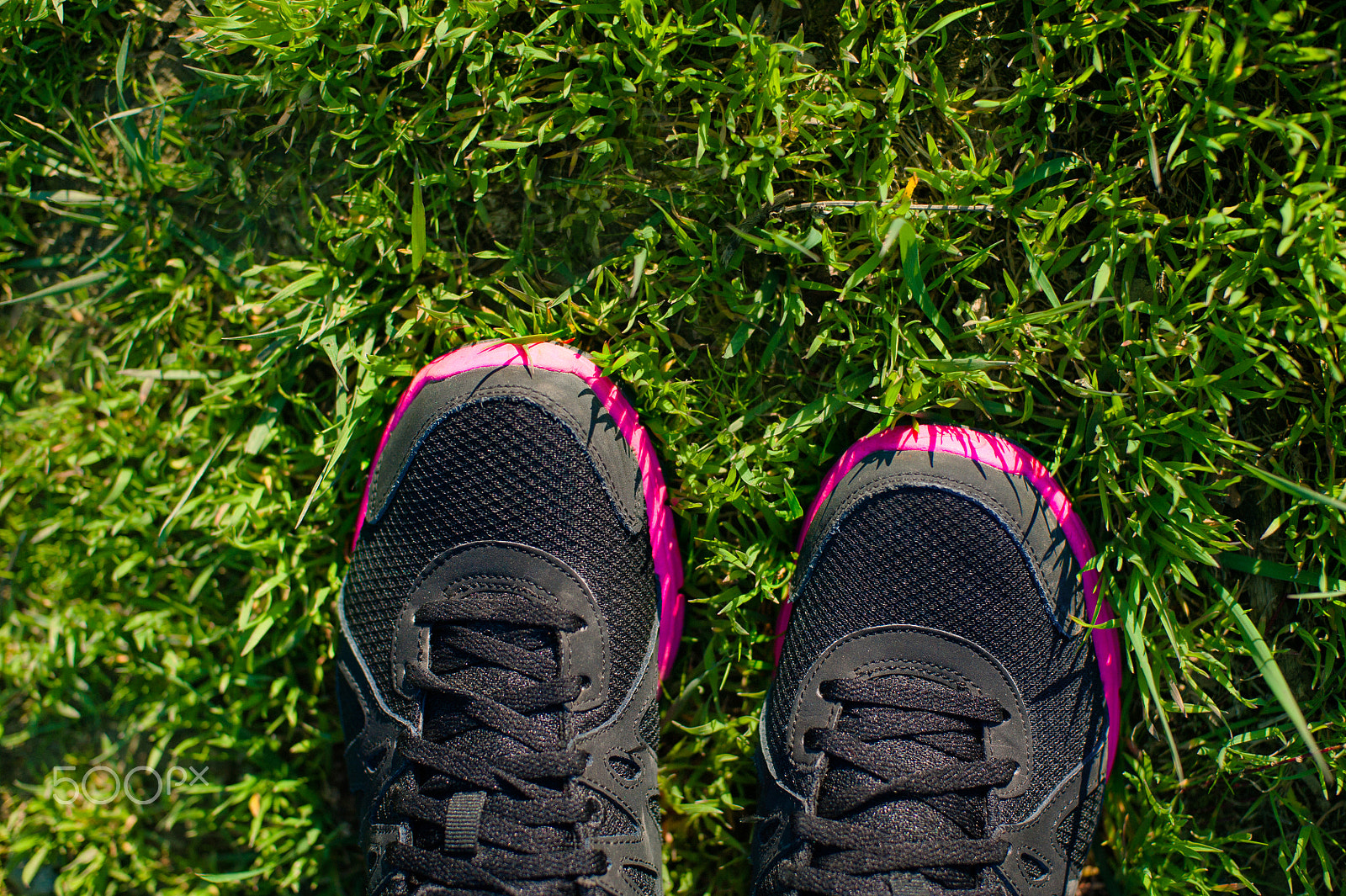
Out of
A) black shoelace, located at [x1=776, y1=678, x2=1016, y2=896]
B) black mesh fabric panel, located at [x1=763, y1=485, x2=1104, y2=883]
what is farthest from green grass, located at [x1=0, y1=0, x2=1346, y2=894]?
black shoelace, located at [x1=776, y1=678, x2=1016, y2=896]

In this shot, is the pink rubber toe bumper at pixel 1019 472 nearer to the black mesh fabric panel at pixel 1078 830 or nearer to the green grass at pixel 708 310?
the green grass at pixel 708 310

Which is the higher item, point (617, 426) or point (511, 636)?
point (617, 426)

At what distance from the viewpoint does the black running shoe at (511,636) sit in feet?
5.47

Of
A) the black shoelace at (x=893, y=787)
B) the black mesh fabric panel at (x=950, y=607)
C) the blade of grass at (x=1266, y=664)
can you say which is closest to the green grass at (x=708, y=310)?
the blade of grass at (x=1266, y=664)

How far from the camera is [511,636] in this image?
1.70m

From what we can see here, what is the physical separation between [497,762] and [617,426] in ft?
2.56

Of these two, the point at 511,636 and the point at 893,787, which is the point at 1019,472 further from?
the point at 511,636

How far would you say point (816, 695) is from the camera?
5.53 ft

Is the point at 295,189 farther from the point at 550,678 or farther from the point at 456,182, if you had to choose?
the point at 550,678

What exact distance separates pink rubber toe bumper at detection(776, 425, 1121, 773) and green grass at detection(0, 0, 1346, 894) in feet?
0.15

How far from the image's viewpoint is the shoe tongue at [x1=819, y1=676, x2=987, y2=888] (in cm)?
164

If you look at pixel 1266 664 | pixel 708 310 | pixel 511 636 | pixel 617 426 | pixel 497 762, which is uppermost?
pixel 708 310

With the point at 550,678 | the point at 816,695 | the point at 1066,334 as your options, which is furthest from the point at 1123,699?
the point at 550,678

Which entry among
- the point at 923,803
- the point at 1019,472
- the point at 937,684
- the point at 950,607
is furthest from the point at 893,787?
the point at 1019,472
